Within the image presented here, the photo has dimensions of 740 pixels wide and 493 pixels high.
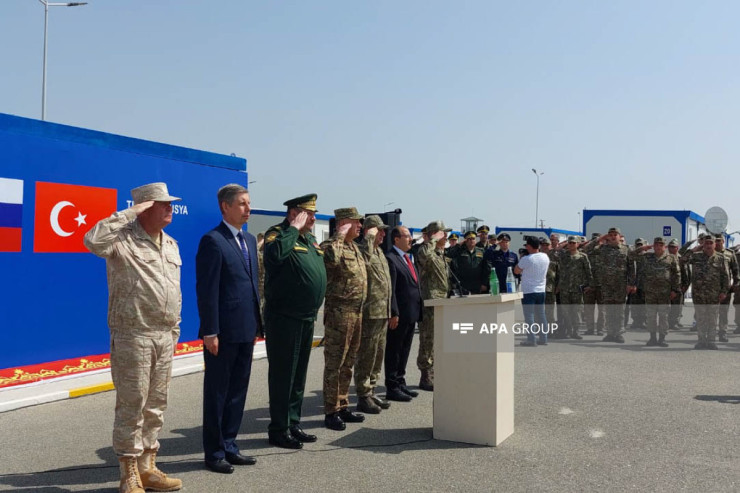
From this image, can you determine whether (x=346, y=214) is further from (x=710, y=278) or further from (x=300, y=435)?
(x=710, y=278)

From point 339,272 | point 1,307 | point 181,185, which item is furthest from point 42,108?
point 339,272

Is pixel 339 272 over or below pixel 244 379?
over

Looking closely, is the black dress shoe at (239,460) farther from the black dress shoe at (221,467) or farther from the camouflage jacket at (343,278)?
the camouflage jacket at (343,278)

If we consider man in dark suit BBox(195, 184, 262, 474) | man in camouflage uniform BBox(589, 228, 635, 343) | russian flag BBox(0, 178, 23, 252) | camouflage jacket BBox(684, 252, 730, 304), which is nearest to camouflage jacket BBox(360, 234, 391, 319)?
man in dark suit BBox(195, 184, 262, 474)

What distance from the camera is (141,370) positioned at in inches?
167

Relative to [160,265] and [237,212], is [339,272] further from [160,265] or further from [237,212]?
[160,265]

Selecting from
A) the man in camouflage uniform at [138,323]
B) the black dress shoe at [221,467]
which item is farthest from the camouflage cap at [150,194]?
the black dress shoe at [221,467]

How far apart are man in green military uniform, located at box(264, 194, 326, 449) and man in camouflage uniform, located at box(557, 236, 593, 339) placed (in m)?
9.22

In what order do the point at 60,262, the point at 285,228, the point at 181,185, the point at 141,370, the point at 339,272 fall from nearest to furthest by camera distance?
the point at 141,370 < the point at 285,228 < the point at 339,272 < the point at 60,262 < the point at 181,185

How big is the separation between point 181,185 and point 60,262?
90.0 inches

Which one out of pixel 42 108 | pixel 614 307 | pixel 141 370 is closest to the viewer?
pixel 141 370

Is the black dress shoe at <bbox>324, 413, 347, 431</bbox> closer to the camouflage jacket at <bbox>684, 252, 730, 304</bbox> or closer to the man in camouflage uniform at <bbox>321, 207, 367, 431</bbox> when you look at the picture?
the man in camouflage uniform at <bbox>321, 207, 367, 431</bbox>

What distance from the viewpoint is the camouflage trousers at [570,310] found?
529 inches

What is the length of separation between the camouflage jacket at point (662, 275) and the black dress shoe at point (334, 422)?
8.53m
